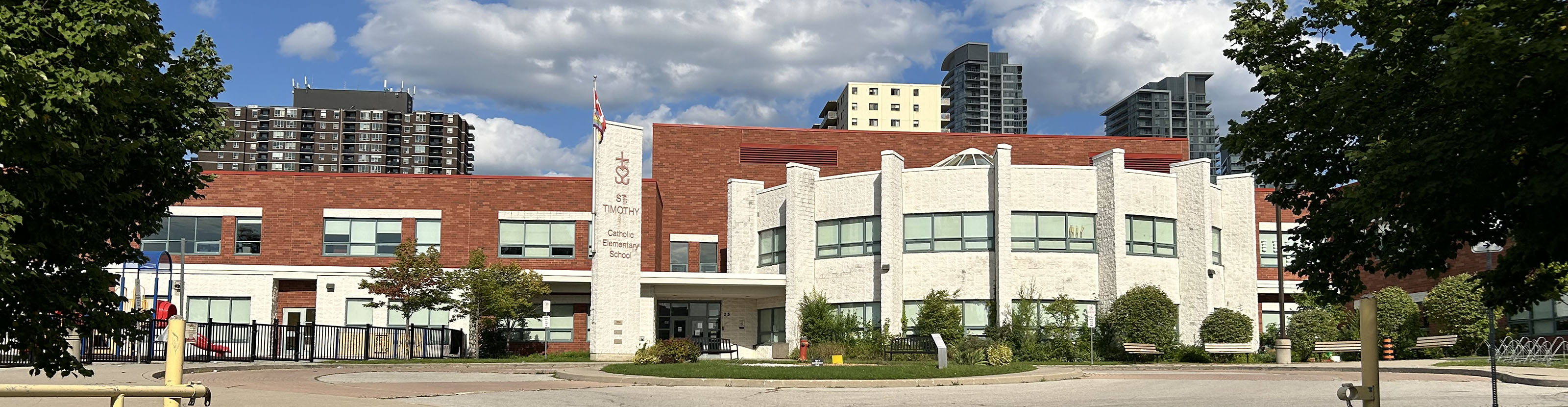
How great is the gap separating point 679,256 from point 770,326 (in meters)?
5.97

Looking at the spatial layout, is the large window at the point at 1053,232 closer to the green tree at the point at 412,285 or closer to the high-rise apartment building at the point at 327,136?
the green tree at the point at 412,285

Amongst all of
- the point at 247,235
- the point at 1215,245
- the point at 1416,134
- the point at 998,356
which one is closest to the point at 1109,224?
the point at 1215,245

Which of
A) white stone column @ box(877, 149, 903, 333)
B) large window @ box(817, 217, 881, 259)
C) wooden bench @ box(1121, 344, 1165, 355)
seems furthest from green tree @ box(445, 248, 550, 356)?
wooden bench @ box(1121, 344, 1165, 355)

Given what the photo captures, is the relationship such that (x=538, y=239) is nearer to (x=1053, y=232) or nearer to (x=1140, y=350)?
(x=1053, y=232)

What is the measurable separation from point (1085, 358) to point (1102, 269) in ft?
11.3

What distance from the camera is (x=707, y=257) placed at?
161 ft

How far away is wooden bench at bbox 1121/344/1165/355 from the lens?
36.4 meters

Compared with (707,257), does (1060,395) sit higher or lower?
lower

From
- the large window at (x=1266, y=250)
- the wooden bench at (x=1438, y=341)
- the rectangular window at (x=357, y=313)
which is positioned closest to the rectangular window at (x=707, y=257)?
the rectangular window at (x=357, y=313)

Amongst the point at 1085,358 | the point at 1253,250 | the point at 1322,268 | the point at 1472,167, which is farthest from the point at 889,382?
the point at 1253,250

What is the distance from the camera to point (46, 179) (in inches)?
336

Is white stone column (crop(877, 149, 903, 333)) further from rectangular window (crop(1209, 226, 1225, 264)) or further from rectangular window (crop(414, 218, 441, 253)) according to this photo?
rectangular window (crop(414, 218, 441, 253))

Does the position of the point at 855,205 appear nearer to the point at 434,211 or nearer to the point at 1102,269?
the point at 1102,269

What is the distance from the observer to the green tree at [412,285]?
38781mm
